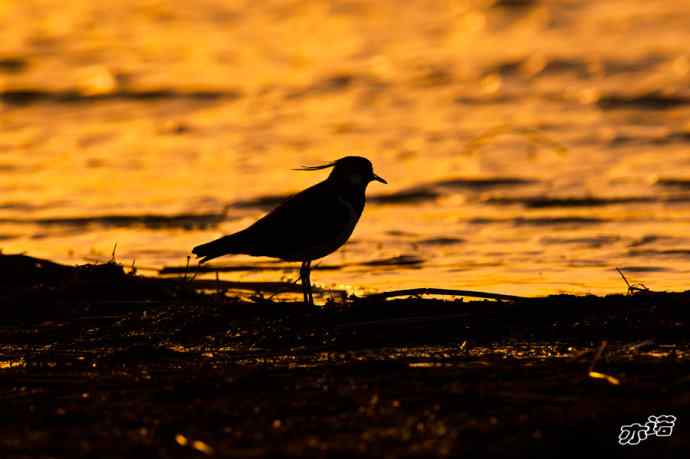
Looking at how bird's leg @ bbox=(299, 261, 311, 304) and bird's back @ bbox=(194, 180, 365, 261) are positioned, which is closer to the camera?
bird's leg @ bbox=(299, 261, 311, 304)

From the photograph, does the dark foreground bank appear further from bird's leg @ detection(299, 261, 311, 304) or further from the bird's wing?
the bird's wing

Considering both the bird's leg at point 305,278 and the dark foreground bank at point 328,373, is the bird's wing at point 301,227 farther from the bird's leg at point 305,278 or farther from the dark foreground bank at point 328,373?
the dark foreground bank at point 328,373

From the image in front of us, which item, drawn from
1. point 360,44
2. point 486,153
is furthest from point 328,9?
point 486,153

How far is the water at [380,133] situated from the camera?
12.2m

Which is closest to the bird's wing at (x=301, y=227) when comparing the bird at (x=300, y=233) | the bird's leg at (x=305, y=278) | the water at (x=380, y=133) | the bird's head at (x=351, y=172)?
the bird at (x=300, y=233)

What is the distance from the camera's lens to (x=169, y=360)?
7750 mm

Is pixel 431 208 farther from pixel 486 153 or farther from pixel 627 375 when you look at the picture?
pixel 627 375

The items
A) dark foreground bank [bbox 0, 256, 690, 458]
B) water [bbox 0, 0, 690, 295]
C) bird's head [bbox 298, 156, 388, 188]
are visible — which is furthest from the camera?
water [bbox 0, 0, 690, 295]

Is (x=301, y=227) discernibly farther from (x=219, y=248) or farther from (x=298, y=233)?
(x=219, y=248)

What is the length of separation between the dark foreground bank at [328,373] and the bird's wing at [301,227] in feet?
1.16

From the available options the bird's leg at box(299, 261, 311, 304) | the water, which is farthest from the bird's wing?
the water

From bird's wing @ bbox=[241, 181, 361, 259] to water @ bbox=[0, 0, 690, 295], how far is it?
3.18ft

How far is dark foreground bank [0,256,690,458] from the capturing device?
608 cm

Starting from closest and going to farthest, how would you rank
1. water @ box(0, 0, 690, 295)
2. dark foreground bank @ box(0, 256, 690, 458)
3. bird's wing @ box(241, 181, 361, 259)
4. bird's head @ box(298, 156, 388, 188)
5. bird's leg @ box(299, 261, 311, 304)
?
dark foreground bank @ box(0, 256, 690, 458), bird's leg @ box(299, 261, 311, 304), bird's wing @ box(241, 181, 361, 259), bird's head @ box(298, 156, 388, 188), water @ box(0, 0, 690, 295)
